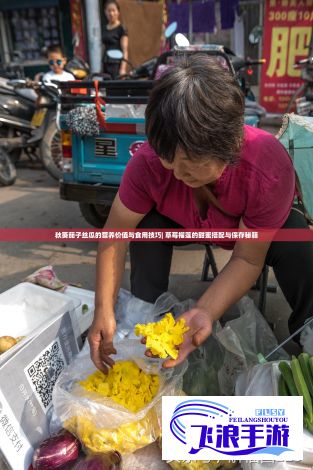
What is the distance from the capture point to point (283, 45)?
273 inches

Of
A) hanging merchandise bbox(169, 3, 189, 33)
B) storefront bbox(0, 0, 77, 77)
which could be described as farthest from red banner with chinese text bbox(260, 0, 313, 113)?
storefront bbox(0, 0, 77, 77)

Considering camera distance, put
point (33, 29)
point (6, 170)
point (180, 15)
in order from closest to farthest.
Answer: point (6, 170), point (180, 15), point (33, 29)

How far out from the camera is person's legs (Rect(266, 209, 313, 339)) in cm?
167

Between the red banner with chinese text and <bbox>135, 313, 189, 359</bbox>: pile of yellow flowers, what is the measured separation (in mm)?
6508

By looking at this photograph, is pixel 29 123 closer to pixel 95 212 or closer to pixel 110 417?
pixel 95 212

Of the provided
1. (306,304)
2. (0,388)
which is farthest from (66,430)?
(306,304)

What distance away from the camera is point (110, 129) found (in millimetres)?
3086

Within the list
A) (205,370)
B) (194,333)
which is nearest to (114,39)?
(205,370)

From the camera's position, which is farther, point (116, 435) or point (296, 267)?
point (296, 267)

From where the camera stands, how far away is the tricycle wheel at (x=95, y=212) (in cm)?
362

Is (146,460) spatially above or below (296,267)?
below

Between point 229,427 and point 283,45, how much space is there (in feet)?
22.7

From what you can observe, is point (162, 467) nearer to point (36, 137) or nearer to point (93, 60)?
point (36, 137)

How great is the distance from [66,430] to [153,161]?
990 millimetres
